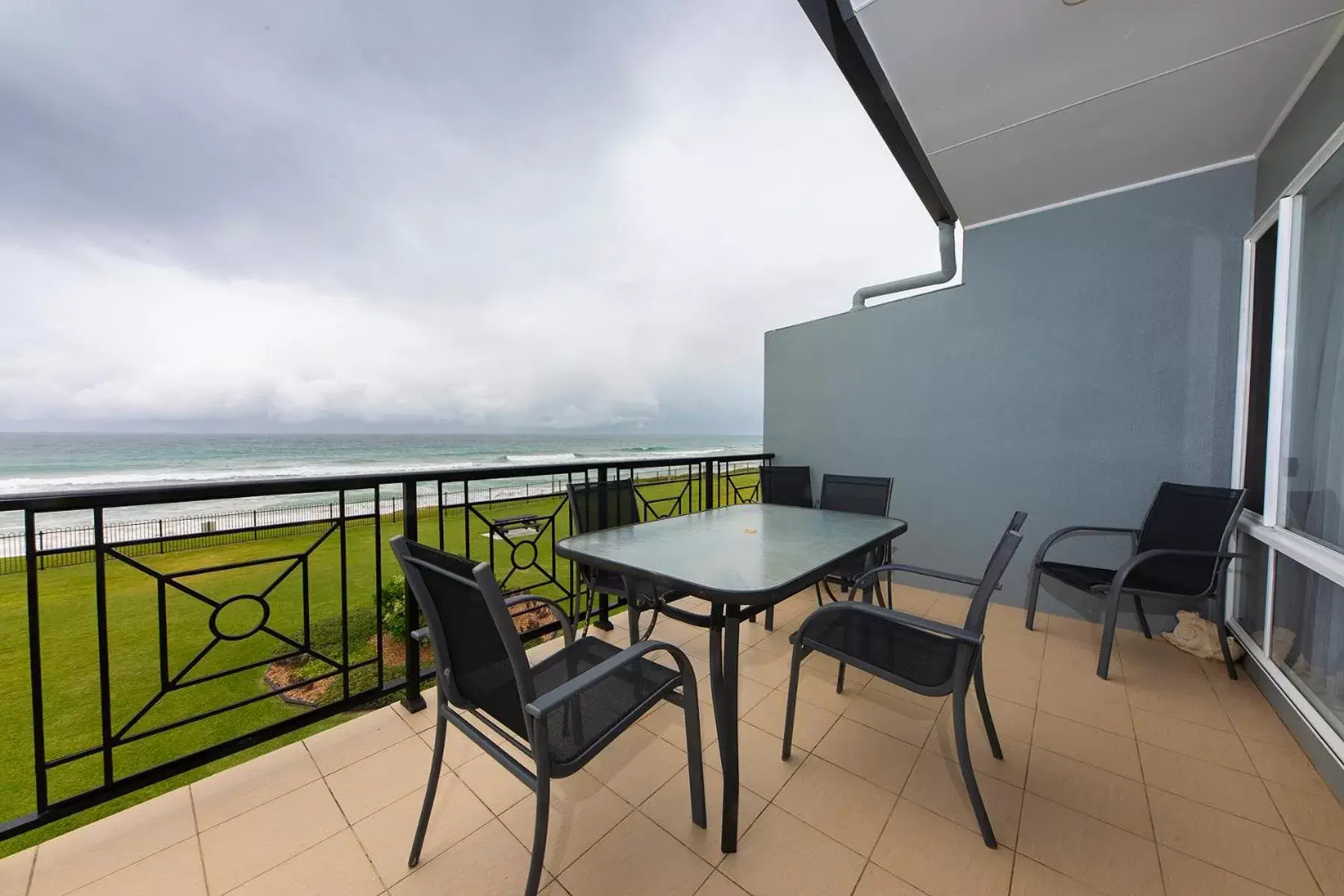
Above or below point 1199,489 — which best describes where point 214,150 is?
above

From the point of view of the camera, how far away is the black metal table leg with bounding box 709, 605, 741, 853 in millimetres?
1206

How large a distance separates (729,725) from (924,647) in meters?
0.73

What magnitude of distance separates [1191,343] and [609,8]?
4.72 metres

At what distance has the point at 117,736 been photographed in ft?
4.37

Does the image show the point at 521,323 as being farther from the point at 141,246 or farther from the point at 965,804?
the point at 965,804

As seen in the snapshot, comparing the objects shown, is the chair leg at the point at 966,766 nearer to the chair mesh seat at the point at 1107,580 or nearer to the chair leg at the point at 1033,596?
the chair mesh seat at the point at 1107,580

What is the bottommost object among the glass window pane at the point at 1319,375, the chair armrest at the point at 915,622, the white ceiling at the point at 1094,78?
the chair armrest at the point at 915,622

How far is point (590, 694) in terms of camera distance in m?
1.22

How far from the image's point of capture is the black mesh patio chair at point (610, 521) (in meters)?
2.05

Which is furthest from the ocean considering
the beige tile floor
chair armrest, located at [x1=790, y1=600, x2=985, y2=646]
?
chair armrest, located at [x1=790, y1=600, x2=985, y2=646]

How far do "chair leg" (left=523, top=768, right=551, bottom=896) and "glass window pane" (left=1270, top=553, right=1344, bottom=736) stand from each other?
2.59 metres

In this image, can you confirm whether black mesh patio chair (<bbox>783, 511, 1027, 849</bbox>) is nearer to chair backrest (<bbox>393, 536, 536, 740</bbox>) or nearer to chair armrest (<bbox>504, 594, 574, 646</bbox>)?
chair armrest (<bbox>504, 594, 574, 646</bbox>)

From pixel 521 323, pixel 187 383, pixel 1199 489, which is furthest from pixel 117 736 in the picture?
pixel 187 383

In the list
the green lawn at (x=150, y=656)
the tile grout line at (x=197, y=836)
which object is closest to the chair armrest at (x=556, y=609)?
the green lawn at (x=150, y=656)
